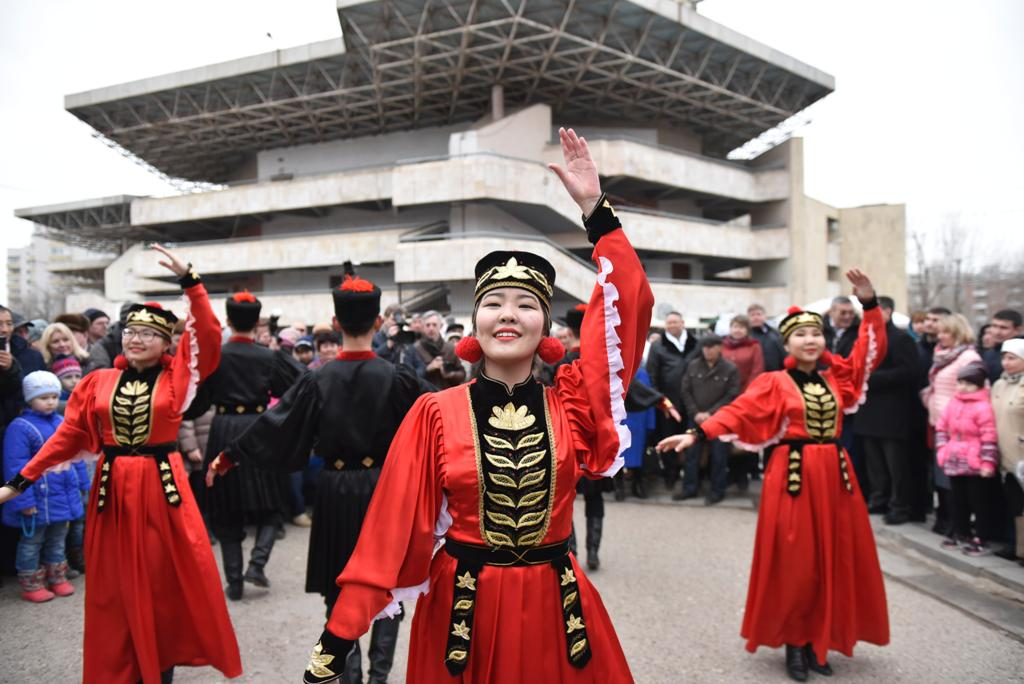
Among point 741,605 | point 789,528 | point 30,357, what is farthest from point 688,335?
point 30,357

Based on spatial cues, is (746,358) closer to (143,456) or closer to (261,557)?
(261,557)

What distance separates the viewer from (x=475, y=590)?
7.55ft

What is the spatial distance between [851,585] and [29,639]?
18.5 ft

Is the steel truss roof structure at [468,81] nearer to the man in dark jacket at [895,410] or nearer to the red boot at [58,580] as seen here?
the man in dark jacket at [895,410]

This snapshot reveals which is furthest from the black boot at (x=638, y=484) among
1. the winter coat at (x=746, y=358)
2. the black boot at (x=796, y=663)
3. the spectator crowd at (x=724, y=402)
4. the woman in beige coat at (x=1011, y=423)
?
the black boot at (x=796, y=663)

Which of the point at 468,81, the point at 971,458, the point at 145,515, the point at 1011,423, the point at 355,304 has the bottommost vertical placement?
the point at 971,458

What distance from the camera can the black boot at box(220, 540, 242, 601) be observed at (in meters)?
5.55

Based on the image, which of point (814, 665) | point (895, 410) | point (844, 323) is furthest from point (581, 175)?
point (895, 410)

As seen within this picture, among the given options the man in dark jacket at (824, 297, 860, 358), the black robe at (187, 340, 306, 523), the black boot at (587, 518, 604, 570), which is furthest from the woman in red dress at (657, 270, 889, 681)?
the black robe at (187, 340, 306, 523)

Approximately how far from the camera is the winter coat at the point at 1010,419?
5871 mm

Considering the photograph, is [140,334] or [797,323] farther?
[797,323]

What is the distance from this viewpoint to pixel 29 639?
4.78 metres

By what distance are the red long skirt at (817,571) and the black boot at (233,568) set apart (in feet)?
13.0

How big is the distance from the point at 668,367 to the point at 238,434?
6.00 metres
